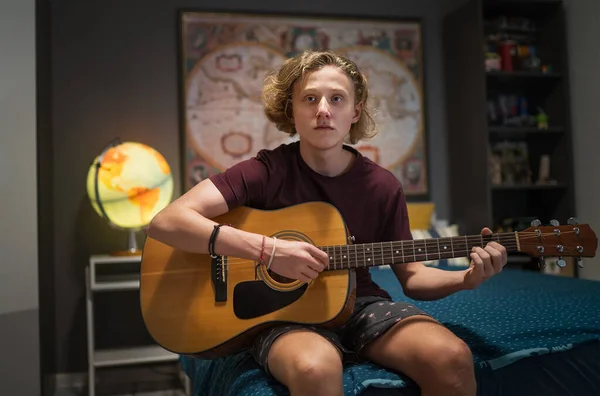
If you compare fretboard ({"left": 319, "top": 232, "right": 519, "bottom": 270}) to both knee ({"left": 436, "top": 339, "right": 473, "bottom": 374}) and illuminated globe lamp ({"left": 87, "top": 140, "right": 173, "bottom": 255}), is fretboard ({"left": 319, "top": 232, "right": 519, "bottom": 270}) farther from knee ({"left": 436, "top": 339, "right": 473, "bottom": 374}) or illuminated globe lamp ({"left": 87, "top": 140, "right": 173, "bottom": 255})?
illuminated globe lamp ({"left": 87, "top": 140, "right": 173, "bottom": 255})

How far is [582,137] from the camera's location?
12.4ft

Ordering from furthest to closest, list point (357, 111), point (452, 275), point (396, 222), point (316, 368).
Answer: point (357, 111), point (396, 222), point (452, 275), point (316, 368)

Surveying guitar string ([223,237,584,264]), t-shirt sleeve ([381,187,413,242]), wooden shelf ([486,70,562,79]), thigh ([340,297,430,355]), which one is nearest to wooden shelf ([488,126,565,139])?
wooden shelf ([486,70,562,79])

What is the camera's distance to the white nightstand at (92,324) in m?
2.85

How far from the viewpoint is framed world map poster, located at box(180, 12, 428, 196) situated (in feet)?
11.7

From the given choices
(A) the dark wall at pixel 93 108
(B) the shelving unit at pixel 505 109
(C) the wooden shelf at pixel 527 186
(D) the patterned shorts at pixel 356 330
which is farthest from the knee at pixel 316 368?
(C) the wooden shelf at pixel 527 186

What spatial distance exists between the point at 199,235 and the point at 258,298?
22cm

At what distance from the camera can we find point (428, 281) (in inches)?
61.8

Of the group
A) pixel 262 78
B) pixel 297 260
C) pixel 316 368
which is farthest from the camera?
pixel 262 78

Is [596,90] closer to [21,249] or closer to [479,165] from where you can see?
[479,165]

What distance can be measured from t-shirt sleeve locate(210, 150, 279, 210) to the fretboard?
0.24 meters

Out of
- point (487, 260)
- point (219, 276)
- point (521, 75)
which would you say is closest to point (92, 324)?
point (219, 276)

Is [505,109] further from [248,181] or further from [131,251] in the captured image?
[248,181]

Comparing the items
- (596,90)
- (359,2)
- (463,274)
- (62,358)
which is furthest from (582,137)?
(62,358)
